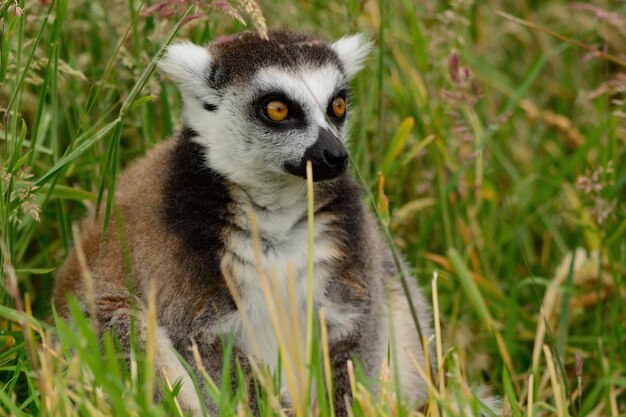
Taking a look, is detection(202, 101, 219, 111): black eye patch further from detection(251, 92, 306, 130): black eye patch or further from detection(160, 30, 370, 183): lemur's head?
detection(251, 92, 306, 130): black eye patch

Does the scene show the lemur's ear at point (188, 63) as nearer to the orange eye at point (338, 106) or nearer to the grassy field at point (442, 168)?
the grassy field at point (442, 168)

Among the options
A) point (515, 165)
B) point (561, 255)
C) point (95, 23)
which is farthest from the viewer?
point (515, 165)

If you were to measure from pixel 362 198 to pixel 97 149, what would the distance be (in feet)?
3.96

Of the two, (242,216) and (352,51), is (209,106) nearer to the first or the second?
(242,216)

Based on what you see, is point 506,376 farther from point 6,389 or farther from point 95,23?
point 95,23

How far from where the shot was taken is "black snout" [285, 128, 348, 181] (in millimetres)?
2910

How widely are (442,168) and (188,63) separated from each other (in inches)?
70.0

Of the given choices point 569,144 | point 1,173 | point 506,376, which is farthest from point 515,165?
point 1,173

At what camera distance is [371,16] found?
15.8 feet

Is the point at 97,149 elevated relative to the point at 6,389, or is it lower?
elevated

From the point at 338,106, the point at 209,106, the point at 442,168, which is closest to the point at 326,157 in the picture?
the point at 338,106

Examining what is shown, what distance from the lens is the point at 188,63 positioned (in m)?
3.18

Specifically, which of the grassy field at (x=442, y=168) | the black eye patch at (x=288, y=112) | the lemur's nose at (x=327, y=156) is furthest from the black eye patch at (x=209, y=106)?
the lemur's nose at (x=327, y=156)

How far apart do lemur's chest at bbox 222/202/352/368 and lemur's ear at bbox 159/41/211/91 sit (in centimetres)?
52
